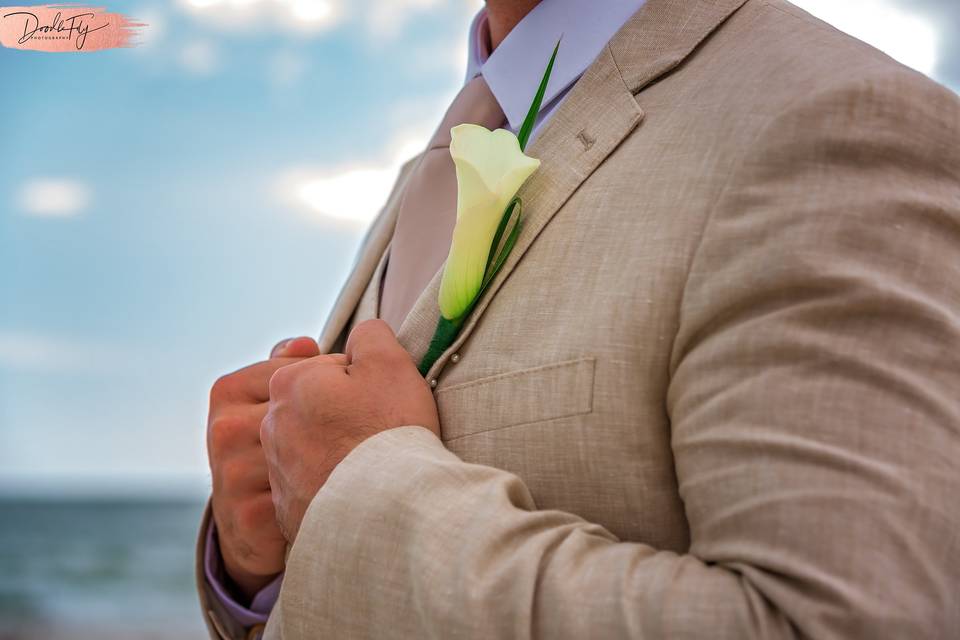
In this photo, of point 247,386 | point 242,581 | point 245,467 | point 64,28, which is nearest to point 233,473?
point 245,467

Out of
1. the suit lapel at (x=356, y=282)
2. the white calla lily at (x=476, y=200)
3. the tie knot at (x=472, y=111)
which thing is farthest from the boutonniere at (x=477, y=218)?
the suit lapel at (x=356, y=282)

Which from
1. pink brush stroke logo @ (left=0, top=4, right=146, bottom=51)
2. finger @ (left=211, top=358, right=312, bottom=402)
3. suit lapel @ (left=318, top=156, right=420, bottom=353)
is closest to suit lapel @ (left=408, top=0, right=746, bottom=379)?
finger @ (left=211, top=358, right=312, bottom=402)

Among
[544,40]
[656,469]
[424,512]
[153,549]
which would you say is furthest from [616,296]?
[153,549]

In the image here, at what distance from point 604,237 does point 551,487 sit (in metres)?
0.31

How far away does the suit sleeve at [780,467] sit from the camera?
0.87m

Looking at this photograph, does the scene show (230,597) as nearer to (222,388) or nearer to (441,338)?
(222,388)

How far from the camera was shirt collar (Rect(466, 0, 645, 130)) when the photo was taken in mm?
1437

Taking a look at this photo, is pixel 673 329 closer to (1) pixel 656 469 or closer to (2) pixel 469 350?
(1) pixel 656 469

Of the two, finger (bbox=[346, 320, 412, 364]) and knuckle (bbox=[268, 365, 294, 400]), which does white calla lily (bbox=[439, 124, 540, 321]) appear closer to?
finger (bbox=[346, 320, 412, 364])

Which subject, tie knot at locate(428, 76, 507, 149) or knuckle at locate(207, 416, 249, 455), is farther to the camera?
tie knot at locate(428, 76, 507, 149)

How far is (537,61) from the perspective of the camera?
1522 millimetres

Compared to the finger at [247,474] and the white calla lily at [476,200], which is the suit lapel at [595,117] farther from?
the finger at [247,474]

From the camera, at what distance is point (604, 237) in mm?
1163

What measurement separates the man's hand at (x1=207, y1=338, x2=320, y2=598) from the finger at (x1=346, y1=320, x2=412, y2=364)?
21 cm
